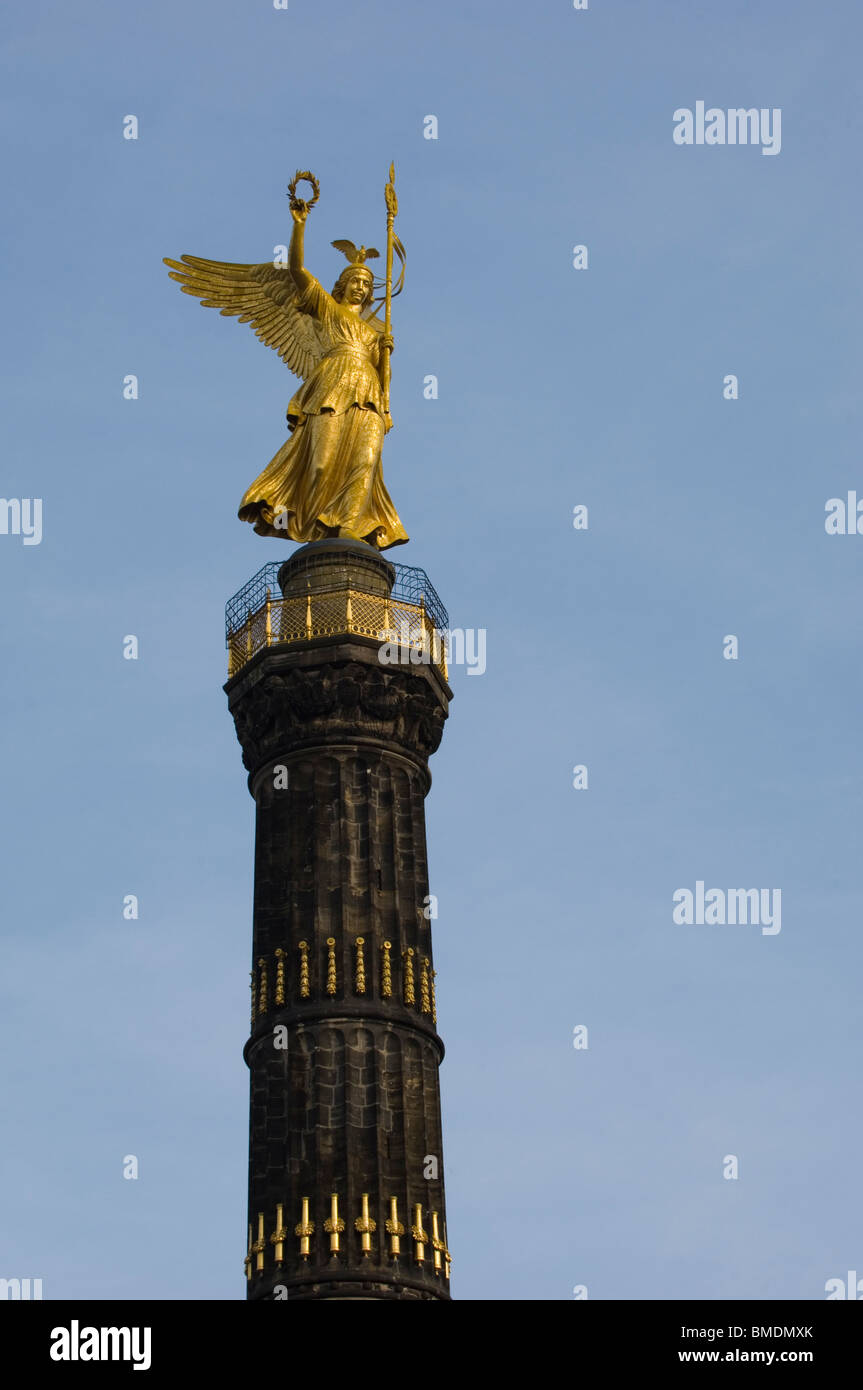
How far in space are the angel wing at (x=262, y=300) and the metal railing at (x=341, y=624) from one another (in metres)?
8.15

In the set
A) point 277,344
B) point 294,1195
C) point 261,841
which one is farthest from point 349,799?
point 277,344

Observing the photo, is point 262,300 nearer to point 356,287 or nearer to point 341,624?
point 356,287

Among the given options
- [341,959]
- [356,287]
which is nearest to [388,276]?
[356,287]

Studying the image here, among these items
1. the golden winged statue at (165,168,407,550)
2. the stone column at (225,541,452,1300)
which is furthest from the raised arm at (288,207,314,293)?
the stone column at (225,541,452,1300)

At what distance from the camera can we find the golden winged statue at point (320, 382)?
6562 cm

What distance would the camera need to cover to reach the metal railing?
6231cm

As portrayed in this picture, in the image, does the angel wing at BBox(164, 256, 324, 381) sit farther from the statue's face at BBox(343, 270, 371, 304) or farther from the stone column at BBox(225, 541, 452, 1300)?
the stone column at BBox(225, 541, 452, 1300)

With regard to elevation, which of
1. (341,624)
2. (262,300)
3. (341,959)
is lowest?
(341,959)

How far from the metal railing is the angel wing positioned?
26.7ft

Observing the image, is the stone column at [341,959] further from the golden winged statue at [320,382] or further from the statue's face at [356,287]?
the statue's face at [356,287]

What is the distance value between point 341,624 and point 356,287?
11.9m

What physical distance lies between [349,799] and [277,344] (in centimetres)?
1525

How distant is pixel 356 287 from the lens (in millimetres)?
68688
